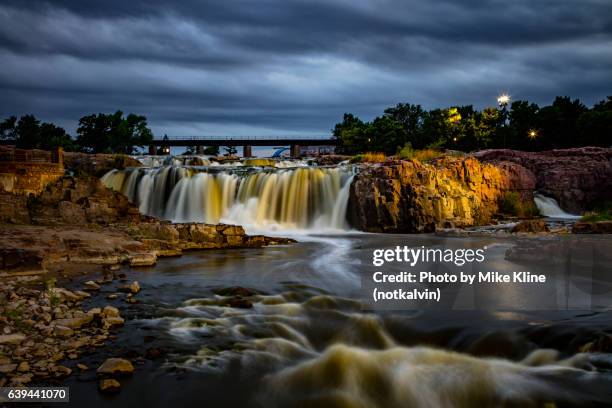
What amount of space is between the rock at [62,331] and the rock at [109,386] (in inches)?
73.0

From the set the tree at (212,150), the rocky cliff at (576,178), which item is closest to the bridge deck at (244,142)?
the tree at (212,150)

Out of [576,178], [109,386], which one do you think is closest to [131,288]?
[109,386]

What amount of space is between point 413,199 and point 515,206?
9.59 meters

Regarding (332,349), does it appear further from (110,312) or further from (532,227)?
(532,227)

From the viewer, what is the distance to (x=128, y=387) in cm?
573

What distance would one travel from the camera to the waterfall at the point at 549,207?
3209 cm

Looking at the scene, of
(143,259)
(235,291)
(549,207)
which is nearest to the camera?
(235,291)

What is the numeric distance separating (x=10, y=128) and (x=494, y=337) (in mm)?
76355

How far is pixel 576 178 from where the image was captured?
109 feet

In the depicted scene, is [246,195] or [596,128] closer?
[246,195]

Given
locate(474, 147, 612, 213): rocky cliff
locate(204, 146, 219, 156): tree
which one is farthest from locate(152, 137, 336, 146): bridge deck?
locate(474, 147, 612, 213): rocky cliff

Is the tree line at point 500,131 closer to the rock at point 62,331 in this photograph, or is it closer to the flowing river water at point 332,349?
the flowing river water at point 332,349

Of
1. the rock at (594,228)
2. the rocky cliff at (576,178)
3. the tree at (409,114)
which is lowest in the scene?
the rock at (594,228)

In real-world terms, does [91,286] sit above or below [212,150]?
below
